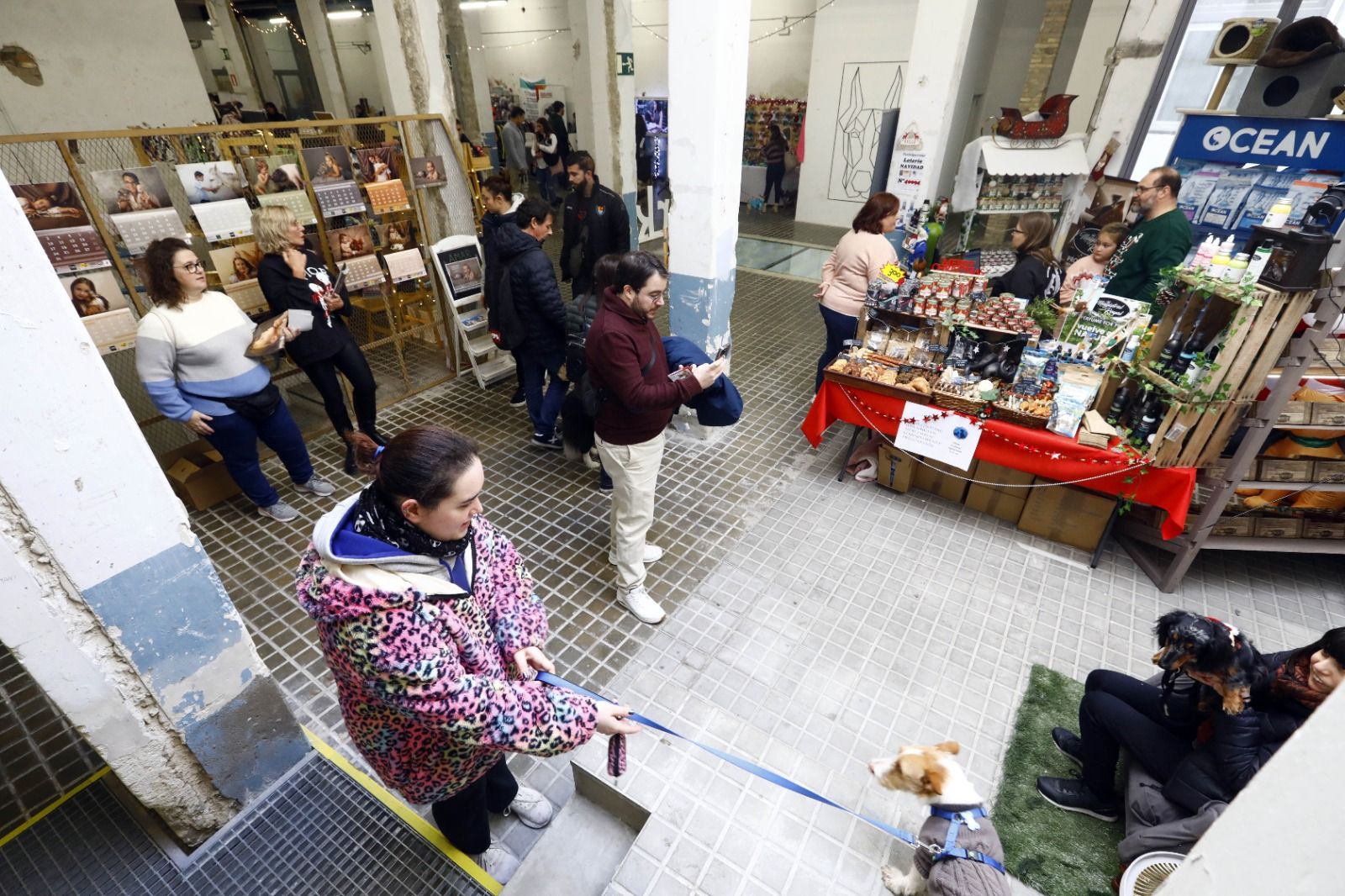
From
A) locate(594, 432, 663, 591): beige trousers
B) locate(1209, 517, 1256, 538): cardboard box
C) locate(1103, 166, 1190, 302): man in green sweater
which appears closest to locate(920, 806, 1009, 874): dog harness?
locate(594, 432, 663, 591): beige trousers

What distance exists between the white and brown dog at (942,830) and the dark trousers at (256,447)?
4148 mm

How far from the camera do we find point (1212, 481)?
3566 millimetres

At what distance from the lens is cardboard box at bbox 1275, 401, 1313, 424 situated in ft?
11.1

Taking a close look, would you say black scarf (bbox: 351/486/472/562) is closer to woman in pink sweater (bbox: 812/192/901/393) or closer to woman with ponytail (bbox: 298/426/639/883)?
woman with ponytail (bbox: 298/426/639/883)

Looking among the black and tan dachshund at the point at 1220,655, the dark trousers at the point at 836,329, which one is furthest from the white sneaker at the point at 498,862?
the dark trousers at the point at 836,329

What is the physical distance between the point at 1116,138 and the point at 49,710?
431 inches

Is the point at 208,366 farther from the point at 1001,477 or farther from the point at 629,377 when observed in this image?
the point at 1001,477

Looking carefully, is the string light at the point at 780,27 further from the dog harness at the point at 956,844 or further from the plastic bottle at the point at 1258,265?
the dog harness at the point at 956,844

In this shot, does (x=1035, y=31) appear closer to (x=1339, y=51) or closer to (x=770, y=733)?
(x=1339, y=51)

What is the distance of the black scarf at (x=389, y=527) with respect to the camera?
1539mm

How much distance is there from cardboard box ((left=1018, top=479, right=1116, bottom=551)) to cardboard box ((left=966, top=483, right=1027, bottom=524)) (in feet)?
0.18

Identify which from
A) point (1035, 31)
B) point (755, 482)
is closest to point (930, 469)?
point (755, 482)

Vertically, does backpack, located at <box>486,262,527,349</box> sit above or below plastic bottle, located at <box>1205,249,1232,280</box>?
below

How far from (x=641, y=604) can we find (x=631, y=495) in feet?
2.37
